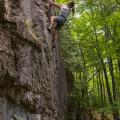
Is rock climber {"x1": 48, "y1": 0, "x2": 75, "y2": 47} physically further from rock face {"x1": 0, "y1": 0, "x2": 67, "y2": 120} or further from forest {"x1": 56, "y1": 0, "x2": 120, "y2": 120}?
forest {"x1": 56, "y1": 0, "x2": 120, "y2": 120}

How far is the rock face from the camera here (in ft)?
29.2

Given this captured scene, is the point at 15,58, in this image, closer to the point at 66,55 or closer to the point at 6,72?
the point at 6,72

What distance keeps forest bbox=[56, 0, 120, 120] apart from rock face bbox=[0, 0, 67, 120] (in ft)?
24.7

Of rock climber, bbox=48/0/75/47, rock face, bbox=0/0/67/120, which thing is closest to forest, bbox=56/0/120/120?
rock climber, bbox=48/0/75/47

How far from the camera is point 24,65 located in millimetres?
9453

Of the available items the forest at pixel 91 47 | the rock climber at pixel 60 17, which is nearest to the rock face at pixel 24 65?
the rock climber at pixel 60 17

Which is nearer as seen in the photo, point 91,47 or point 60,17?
point 60,17

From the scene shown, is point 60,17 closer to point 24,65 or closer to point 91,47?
point 24,65

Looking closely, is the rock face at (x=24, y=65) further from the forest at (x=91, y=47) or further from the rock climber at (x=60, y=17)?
the forest at (x=91, y=47)

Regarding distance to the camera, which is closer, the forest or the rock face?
the rock face

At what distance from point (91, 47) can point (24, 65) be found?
13830 mm

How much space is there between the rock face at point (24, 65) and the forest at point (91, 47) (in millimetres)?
7540

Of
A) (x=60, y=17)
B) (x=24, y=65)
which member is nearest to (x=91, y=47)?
(x=60, y=17)

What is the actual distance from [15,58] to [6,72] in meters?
0.70
